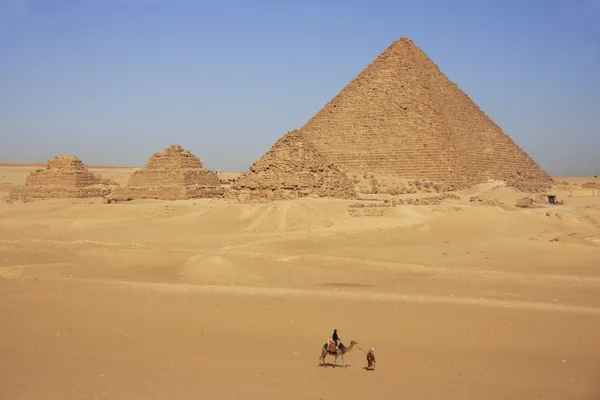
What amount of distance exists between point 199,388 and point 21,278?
7327 mm

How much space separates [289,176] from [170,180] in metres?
8.57

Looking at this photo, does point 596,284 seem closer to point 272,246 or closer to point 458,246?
point 458,246

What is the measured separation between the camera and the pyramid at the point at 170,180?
31.5m

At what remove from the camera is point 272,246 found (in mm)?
17953

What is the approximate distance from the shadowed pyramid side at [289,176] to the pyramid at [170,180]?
5352 millimetres

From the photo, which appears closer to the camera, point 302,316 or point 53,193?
point 302,316

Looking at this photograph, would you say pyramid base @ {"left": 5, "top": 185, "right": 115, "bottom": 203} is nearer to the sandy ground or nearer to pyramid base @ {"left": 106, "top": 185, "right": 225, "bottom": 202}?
pyramid base @ {"left": 106, "top": 185, "right": 225, "bottom": 202}

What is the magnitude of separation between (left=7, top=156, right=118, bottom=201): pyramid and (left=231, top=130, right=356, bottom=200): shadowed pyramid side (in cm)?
1185

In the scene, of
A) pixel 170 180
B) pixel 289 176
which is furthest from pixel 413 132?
pixel 289 176

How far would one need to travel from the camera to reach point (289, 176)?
2567 cm

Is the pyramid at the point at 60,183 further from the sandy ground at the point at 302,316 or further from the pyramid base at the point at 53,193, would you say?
the sandy ground at the point at 302,316

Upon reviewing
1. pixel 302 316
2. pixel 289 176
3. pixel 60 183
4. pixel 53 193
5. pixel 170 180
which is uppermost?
pixel 289 176

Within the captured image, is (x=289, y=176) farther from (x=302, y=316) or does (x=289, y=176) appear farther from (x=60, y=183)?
(x=302, y=316)

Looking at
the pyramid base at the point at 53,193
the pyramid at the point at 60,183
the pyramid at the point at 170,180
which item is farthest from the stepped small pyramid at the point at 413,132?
the pyramid at the point at 60,183
